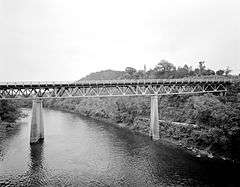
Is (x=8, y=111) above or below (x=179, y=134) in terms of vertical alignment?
above

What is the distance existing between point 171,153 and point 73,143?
20337 mm

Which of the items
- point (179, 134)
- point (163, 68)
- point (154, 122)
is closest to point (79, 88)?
point (154, 122)

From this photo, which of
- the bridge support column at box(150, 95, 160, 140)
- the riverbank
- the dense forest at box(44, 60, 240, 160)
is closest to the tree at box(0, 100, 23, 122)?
the dense forest at box(44, 60, 240, 160)

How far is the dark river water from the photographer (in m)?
31.5

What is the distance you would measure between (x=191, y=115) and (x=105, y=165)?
2198 centimetres

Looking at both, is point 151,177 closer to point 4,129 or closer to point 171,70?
point 4,129

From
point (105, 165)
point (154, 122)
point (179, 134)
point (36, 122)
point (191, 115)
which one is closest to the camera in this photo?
point (105, 165)

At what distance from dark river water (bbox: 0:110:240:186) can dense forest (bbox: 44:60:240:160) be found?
356 cm

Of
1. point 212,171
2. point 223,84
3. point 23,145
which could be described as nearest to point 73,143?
point 23,145

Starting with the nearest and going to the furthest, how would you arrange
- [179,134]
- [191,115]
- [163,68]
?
[191,115]
[179,134]
[163,68]

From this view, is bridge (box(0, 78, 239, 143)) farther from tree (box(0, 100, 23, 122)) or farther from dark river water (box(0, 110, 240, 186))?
tree (box(0, 100, 23, 122))

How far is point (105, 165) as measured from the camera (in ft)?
123

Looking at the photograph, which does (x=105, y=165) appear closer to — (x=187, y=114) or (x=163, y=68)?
(x=187, y=114)

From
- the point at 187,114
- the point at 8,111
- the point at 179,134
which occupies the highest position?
the point at 187,114
